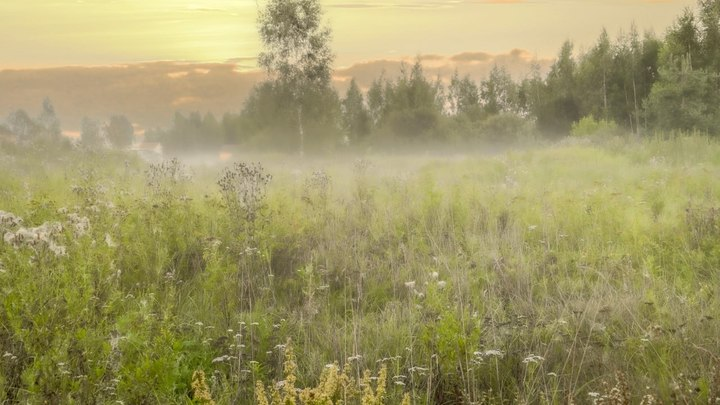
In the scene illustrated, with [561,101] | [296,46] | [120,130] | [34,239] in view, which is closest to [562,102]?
[561,101]

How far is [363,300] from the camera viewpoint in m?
5.24

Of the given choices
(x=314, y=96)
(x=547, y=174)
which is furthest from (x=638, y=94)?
(x=547, y=174)

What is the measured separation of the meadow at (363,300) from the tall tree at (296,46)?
27029 mm

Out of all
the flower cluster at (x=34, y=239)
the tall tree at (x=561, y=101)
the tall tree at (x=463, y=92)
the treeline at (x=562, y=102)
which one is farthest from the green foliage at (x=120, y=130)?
the flower cluster at (x=34, y=239)

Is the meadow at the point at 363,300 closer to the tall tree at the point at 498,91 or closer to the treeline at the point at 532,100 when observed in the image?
the treeline at the point at 532,100

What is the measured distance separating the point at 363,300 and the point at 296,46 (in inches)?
1260

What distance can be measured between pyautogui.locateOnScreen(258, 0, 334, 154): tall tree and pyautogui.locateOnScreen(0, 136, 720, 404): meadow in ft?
88.7

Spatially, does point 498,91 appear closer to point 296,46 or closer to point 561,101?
point 561,101

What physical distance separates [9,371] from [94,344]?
54 centimetres

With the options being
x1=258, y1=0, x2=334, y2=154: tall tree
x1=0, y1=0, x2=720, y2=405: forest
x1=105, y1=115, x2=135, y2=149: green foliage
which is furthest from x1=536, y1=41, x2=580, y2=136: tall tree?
x1=105, y1=115, x2=135, y2=149: green foliage

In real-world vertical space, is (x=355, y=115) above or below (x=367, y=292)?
above

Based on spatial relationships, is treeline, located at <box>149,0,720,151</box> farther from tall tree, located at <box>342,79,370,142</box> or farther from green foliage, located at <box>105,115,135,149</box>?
green foliage, located at <box>105,115,135,149</box>

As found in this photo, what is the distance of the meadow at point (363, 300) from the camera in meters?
3.23

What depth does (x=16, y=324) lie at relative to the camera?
3008 mm
